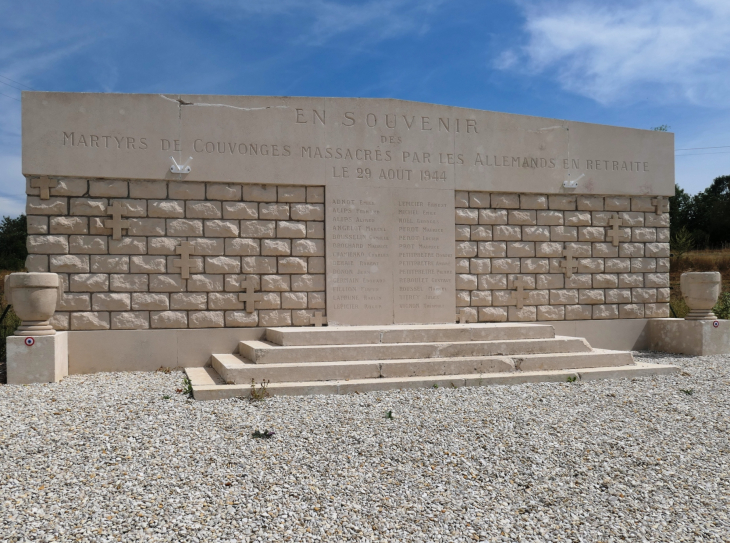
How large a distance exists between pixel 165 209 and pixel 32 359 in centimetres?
276

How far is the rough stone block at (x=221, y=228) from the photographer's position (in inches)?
358

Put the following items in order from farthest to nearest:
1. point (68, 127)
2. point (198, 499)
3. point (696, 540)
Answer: point (68, 127), point (198, 499), point (696, 540)

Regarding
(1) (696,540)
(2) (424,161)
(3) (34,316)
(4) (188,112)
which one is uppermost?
(4) (188,112)

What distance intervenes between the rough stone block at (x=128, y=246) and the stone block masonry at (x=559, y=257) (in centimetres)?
501

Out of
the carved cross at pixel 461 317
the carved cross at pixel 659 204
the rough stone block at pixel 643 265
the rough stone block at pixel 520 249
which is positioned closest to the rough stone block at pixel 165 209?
the carved cross at pixel 461 317

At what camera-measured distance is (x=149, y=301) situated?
8891 mm

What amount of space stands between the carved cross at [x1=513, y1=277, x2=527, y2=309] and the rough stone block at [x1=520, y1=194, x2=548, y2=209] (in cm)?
Answer: 128

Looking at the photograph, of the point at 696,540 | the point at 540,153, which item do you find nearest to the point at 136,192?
the point at 540,153

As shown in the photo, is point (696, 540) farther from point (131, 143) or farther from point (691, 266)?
point (691, 266)

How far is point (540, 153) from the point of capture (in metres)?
10.4

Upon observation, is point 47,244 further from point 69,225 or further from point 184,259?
point 184,259

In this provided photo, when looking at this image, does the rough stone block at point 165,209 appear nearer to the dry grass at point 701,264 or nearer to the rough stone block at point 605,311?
the rough stone block at point 605,311

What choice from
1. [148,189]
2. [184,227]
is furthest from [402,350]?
[148,189]

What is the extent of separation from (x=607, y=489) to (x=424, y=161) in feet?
21.3
